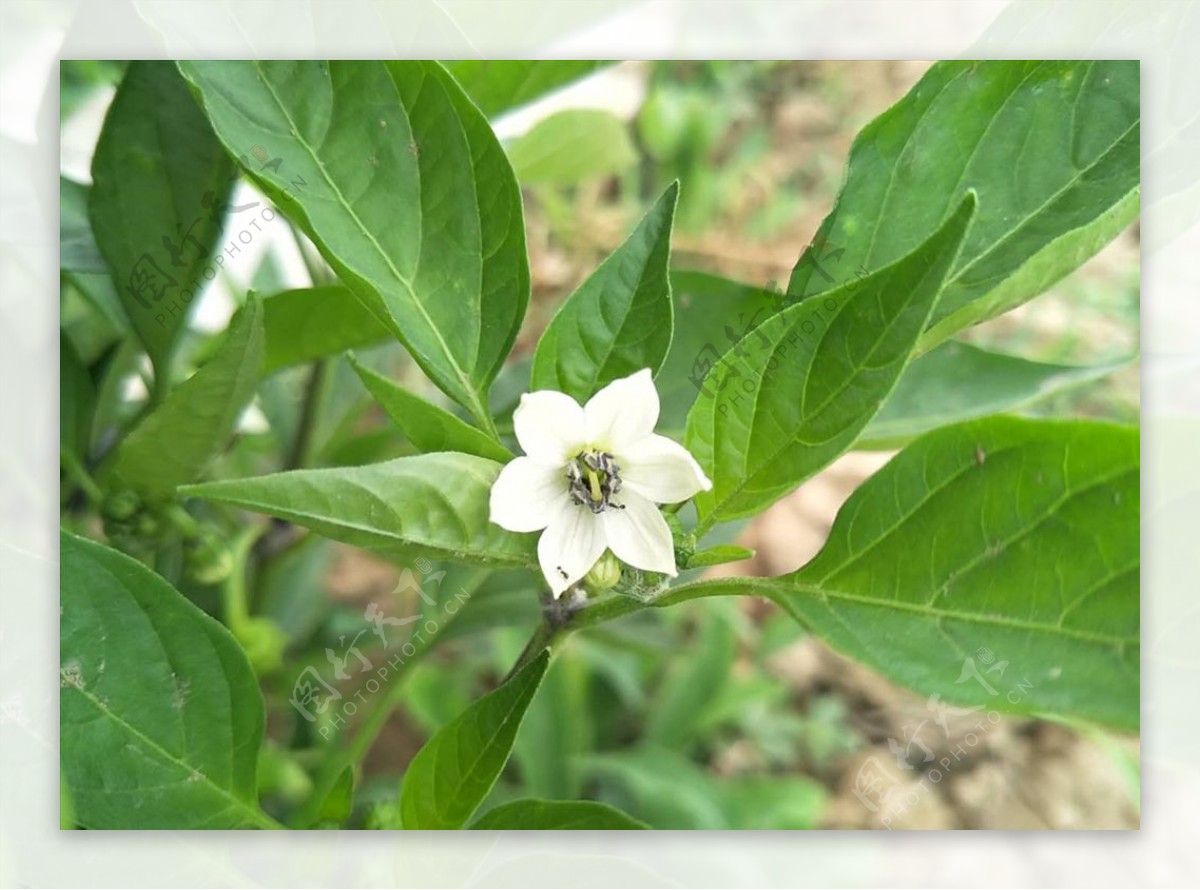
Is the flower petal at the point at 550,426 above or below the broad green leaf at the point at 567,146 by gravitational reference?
below

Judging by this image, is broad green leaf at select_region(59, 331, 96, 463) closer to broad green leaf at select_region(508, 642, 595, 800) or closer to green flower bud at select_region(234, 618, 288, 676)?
green flower bud at select_region(234, 618, 288, 676)

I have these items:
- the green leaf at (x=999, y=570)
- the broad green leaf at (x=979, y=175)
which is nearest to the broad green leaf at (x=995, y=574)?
the green leaf at (x=999, y=570)

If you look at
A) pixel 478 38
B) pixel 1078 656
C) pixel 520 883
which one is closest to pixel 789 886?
pixel 520 883

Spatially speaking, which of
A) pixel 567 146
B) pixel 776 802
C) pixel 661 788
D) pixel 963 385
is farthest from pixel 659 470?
pixel 776 802

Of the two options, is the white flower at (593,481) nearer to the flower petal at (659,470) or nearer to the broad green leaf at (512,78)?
the flower petal at (659,470)

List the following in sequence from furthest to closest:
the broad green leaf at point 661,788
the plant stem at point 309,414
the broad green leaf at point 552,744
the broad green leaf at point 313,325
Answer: the broad green leaf at point 552,744 → the broad green leaf at point 661,788 → the plant stem at point 309,414 → the broad green leaf at point 313,325

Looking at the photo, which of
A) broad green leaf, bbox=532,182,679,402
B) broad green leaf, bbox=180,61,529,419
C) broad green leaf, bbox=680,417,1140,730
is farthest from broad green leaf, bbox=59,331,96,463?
broad green leaf, bbox=680,417,1140,730
